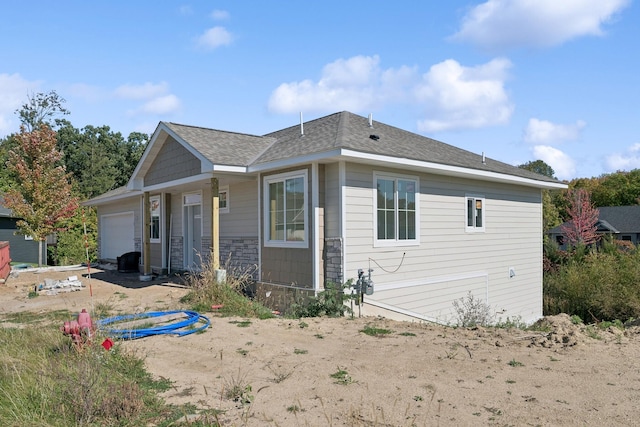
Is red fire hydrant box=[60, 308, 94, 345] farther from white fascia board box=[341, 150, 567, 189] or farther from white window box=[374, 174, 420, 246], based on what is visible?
white window box=[374, 174, 420, 246]

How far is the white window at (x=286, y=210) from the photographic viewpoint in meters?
10.6

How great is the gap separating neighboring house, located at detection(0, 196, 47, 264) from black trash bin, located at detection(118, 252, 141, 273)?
42.4ft

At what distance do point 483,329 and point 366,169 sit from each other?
398 centimetres

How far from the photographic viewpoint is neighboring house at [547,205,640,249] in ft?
122

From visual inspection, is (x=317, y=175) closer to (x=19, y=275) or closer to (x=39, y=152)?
(x=19, y=275)

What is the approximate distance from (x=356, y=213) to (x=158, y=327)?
4.44 metres

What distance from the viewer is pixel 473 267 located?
1352 cm

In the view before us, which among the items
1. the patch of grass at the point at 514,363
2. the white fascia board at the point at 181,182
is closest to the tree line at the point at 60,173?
the white fascia board at the point at 181,182

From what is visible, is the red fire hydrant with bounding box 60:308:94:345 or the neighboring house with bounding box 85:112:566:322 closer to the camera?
the red fire hydrant with bounding box 60:308:94:345

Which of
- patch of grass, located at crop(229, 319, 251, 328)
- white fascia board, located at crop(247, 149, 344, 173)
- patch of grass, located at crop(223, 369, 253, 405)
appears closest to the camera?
patch of grass, located at crop(223, 369, 253, 405)

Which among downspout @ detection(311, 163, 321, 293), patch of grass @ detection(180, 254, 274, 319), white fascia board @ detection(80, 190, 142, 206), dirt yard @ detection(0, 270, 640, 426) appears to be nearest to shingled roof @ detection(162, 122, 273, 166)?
downspout @ detection(311, 163, 321, 293)

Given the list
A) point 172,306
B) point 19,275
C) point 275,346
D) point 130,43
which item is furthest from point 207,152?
point 19,275

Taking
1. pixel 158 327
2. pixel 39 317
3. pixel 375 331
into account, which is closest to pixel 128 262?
pixel 39 317

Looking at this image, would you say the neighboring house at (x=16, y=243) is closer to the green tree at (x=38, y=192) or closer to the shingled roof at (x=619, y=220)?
the green tree at (x=38, y=192)
